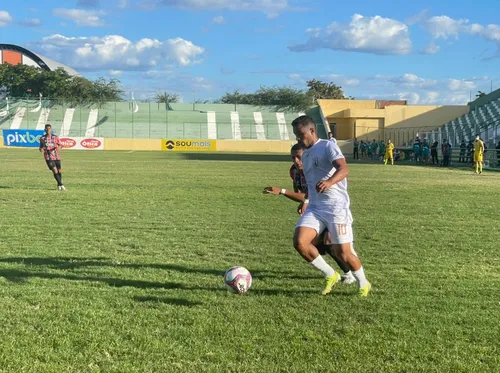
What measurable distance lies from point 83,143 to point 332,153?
174ft

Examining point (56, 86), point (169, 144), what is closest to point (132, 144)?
point (169, 144)

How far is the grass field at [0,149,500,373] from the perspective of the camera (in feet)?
14.0

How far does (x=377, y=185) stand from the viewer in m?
19.8

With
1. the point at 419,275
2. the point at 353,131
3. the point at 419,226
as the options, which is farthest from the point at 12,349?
the point at 353,131

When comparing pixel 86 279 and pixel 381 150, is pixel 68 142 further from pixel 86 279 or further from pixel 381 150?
pixel 86 279

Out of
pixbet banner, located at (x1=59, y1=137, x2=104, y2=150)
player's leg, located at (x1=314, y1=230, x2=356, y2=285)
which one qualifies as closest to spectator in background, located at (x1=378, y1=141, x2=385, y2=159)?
pixbet banner, located at (x1=59, y1=137, x2=104, y2=150)

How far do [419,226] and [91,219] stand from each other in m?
6.40

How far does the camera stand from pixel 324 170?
5801 millimetres

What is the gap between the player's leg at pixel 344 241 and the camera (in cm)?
579

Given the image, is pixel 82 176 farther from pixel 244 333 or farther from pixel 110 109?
pixel 110 109

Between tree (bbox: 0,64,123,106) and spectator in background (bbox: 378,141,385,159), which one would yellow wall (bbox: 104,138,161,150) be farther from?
spectator in background (bbox: 378,141,385,159)

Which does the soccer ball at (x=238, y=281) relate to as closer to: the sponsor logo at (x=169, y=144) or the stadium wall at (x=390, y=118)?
the sponsor logo at (x=169, y=144)

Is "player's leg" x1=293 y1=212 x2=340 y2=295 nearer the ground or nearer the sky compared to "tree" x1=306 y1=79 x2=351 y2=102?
nearer the ground

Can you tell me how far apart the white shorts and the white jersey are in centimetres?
7
